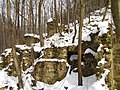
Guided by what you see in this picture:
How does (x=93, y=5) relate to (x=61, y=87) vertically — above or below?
→ above

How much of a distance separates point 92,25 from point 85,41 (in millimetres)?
10239

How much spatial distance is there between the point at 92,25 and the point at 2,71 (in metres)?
12.2

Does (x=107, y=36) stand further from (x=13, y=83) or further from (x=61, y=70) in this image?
(x=13, y=83)

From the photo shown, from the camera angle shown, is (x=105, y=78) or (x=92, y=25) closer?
(x=105, y=78)

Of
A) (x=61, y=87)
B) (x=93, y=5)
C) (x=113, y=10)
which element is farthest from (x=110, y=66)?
(x=93, y=5)

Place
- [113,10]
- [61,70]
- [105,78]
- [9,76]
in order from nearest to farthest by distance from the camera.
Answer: [113,10] < [105,78] < [61,70] < [9,76]

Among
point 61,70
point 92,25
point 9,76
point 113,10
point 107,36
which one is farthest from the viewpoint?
point 92,25

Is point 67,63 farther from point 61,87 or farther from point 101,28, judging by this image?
point 101,28

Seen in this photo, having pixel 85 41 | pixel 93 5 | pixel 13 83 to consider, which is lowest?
pixel 13 83

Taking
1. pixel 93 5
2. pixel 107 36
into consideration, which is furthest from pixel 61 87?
pixel 93 5

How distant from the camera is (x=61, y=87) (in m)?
16.0

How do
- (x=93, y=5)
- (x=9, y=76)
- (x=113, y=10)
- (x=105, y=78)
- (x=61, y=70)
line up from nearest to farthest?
(x=113, y=10)
(x=105, y=78)
(x=61, y=70)
(x=9, y=76)
(x=93, y=5)

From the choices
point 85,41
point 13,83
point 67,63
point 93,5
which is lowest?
point 13,83

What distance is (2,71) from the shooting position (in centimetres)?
2105
